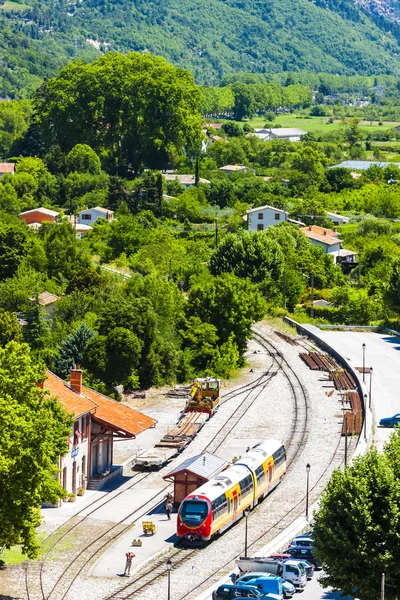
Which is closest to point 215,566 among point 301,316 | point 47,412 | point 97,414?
point 47,412

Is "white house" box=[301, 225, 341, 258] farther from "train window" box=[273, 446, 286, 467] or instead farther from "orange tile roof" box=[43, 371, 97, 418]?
"orange tile roof" box=[43, 371, 97, 418]

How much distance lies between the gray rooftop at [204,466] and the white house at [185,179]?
99181 mm

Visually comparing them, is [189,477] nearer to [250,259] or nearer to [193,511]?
[193,511]

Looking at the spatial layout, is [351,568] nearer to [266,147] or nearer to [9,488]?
[9,488]

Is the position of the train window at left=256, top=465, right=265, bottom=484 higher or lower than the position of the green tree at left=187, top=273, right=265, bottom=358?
higher

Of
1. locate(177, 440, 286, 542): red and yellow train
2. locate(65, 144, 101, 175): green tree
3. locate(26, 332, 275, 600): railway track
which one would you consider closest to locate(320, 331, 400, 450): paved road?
locate(26, 332, 275, 600): railway track

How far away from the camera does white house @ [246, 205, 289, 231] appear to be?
12825 centimetres

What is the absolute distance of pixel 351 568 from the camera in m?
40.4

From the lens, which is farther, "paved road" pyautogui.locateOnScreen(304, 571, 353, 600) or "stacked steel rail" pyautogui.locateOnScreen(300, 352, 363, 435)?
"stacked steel rail" pyautogui.locateOnScreen(300, 352, 363, 435)

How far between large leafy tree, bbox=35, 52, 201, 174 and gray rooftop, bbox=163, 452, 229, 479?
343 ft

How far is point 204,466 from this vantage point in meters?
54.4

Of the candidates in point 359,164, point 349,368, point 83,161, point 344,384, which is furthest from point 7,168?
point 344,384

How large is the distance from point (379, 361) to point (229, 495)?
119ft

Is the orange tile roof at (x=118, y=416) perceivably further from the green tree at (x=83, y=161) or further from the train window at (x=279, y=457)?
the green tree at (x=83, y=161)
